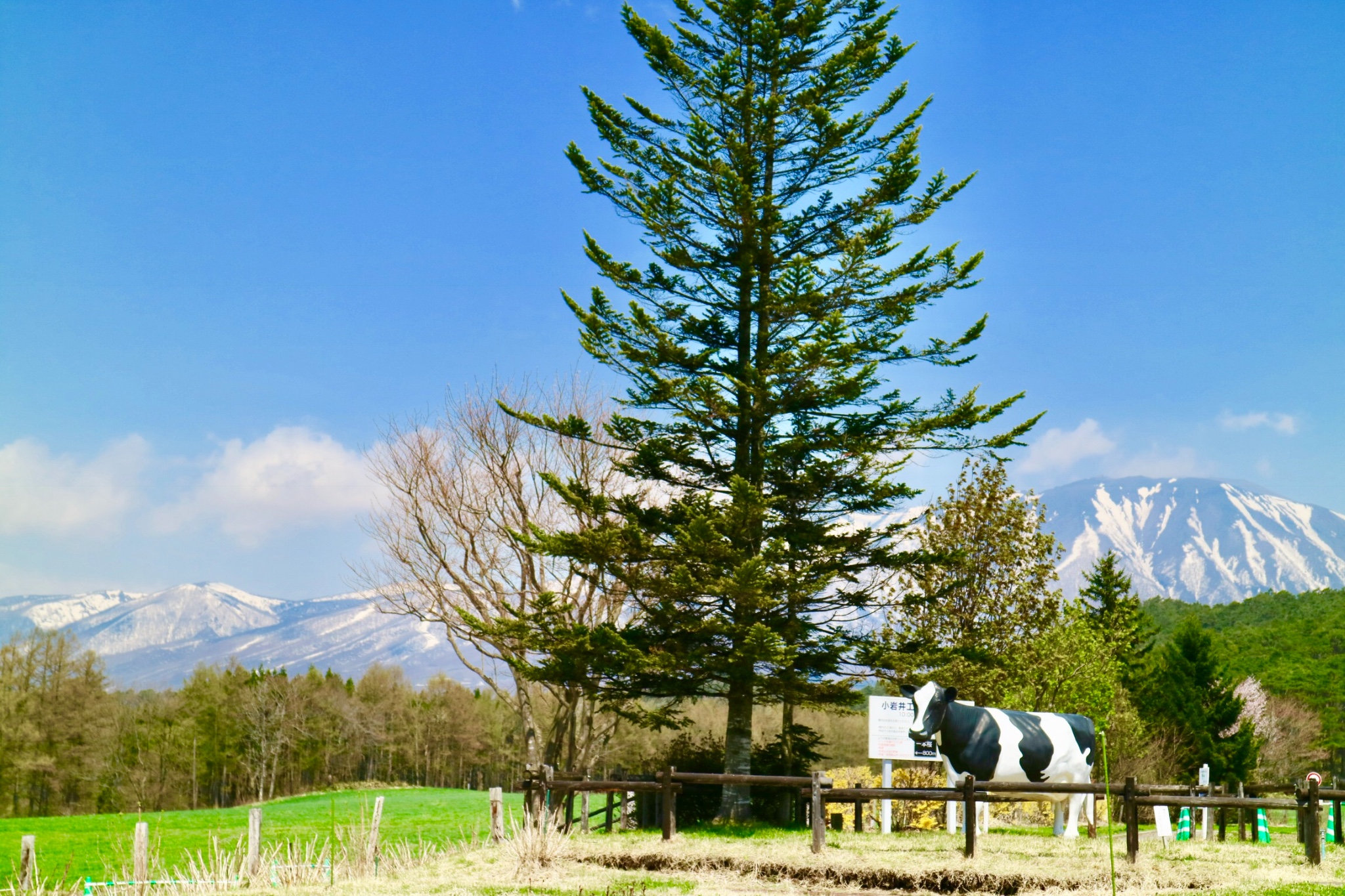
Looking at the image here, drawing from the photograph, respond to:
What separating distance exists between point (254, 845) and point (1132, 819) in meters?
10.5

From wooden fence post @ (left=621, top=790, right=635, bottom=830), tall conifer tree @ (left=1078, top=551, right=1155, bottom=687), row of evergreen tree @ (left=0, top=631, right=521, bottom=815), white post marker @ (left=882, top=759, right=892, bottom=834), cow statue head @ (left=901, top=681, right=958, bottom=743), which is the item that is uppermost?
tall conifer tree @ (left=1078, top=551, right=1155, bottom=687)

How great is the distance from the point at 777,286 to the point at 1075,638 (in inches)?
414

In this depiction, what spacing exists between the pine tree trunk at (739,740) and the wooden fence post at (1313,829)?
882cm

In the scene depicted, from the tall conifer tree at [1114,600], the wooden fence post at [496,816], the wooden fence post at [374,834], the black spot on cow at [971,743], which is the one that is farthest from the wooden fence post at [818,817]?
the tall conifer tree at [1114,600]

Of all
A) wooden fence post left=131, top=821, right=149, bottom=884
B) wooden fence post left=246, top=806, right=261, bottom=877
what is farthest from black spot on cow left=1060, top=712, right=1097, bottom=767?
wooden fence post left=131, top=821, right=149, bottom=884

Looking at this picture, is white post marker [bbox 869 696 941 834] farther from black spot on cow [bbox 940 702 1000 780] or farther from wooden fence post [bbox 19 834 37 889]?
wooden fence post [bbox 19 834 37 889]

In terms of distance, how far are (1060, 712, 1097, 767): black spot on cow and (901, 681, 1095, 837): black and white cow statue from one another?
9cm

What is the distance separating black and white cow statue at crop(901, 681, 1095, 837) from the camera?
15008 mm

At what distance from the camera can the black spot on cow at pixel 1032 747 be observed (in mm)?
15344

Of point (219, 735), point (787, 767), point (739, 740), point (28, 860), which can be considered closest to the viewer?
point (28, 860)

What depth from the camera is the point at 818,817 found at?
45.9ft

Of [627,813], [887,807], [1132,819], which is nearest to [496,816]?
[627,813]

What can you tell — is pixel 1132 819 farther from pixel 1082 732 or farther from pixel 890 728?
pixel 890 728

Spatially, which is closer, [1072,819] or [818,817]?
[818,817]
